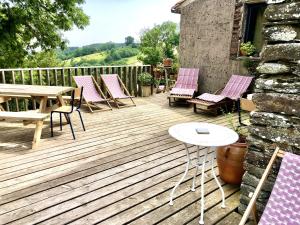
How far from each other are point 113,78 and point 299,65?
6.04 m

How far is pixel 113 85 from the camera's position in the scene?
7.40 meters

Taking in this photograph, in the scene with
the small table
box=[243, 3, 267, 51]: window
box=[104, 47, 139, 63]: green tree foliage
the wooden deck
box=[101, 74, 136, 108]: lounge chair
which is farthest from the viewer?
box=[104, 47, 139, 63]: green tree foliage

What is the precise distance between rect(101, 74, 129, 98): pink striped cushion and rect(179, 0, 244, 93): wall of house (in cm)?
251

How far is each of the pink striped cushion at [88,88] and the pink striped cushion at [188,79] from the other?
2.42 meters

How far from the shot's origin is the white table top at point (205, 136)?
92.3 inches

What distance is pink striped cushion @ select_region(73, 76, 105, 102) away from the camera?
263 inches

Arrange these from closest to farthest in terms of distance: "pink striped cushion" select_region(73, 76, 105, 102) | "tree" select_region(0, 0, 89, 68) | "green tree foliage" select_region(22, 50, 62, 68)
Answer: "pink striped cushion" select_region(73, 76, 105, 102), "tree" select_region(0, 0, 89, 68), "green tree foliage" select_region(22, 50, 62, 68)

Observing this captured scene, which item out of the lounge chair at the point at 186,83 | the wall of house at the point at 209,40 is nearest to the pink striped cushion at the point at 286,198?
the lounge chair at the point at 186,83

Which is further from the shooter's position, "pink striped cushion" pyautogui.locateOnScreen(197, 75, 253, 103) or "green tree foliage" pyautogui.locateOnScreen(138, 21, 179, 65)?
"green tree foliage" pyautogui.locateOnScreen(138, 21, 179, 65)

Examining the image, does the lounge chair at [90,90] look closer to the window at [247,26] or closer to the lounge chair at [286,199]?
the window at [247,26]

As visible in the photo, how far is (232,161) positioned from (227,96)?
3931 mm

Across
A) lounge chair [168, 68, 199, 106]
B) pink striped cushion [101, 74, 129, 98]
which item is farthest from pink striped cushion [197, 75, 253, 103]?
pink striped cushion [101, 74, 129, 98]

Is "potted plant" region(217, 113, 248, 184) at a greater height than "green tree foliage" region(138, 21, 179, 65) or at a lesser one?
lesser

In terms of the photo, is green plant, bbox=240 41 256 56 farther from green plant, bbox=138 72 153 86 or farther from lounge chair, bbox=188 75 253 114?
green plant, bbox=138 72 153 86
